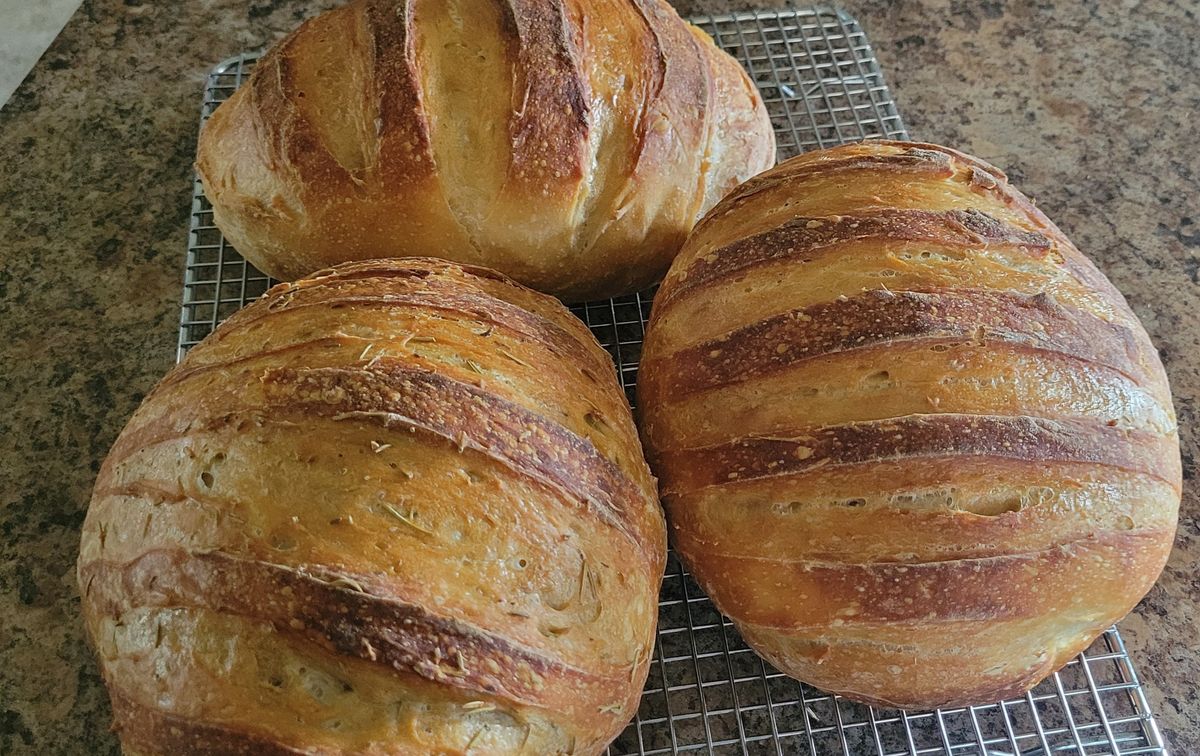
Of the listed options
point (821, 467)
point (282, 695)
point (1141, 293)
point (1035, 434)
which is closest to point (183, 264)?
point (282, 695)

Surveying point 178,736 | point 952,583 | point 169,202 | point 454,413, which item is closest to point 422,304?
point 454,413

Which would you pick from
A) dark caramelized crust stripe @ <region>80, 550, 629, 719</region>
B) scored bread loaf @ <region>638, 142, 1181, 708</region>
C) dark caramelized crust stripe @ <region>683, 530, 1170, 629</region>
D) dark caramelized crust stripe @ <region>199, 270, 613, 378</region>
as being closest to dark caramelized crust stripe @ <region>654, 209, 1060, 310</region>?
scored bread loaf @ <region>638, 142, 1181, 708</region>

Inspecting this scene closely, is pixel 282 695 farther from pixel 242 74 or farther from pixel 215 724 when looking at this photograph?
pixel 242 74

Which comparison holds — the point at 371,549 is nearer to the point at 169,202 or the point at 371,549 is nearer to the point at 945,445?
the point at 945,445

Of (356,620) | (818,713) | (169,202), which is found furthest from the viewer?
(169,202)

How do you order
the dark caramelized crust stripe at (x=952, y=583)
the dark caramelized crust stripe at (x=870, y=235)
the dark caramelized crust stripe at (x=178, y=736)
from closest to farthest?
the dark caramelized crust stripe at (x=178, y=736)
the dark caramelized crust stripe at (x=952, y=583)
the dark caramelized crust stripe at (x=870, y=235)

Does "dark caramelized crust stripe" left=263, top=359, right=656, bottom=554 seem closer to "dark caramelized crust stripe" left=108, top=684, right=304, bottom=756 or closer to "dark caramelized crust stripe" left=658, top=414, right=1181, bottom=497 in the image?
"dark caramelized crust stripe" left=658, top=414, right=1181, bottom=497

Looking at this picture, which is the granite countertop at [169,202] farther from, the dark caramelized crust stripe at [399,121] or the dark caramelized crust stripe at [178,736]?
the dark caramelized crust stripe at [399,121]

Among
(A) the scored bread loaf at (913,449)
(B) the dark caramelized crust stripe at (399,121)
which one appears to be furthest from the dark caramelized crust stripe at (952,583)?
(B) the dark caramelized crust stripe at (399,121)
